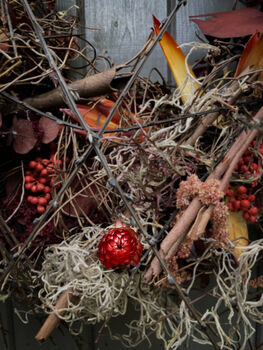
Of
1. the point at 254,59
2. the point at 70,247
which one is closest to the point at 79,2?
the point at 254,59

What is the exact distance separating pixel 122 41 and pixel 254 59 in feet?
1.00

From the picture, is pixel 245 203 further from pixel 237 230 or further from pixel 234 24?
pixel 234 24

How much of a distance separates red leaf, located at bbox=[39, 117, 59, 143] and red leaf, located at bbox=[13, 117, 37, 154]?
0.02 m

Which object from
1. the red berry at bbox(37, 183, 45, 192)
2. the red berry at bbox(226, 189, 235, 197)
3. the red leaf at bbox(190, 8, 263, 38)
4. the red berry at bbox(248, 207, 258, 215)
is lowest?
the red berry at bbox(248, 207, 258, 215)

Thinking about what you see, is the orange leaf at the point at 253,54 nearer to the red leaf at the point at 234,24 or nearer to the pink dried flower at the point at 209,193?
the red leaf at the point at 234,24

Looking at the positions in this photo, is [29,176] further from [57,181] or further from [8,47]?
[8,47]

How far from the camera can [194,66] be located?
69 centimetres

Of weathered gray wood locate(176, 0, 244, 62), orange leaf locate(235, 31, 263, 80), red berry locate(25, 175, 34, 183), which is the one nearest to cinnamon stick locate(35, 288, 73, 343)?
red berry locate(25, 175, 34, 183)

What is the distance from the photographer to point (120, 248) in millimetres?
480

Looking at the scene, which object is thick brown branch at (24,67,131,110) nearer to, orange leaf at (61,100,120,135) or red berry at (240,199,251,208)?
orange leaf at (61,100,120,135)

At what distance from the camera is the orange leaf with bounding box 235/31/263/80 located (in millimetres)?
580

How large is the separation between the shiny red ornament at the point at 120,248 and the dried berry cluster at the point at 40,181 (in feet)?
0.51

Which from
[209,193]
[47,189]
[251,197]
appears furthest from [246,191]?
[47,189]

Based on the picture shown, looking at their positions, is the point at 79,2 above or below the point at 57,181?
above
